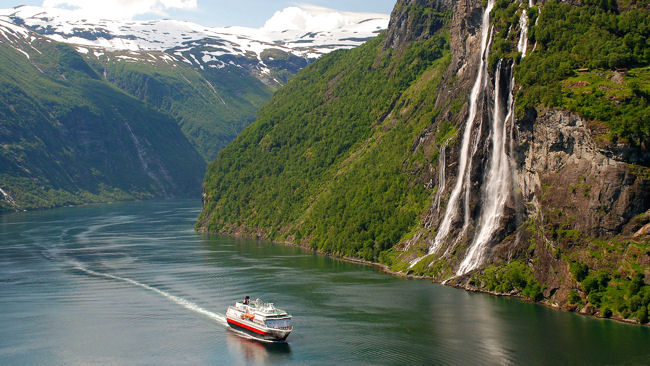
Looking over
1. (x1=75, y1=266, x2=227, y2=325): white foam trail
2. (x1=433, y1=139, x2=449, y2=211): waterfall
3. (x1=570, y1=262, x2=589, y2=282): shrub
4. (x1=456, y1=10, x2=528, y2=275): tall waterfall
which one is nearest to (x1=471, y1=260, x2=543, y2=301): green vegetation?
(x1=456, y1=10, x2=528, y2=275): tall waterfall

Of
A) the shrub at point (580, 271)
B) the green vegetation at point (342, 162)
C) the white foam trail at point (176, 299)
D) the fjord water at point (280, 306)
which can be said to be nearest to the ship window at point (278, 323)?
the fjord water at point (280, 306)

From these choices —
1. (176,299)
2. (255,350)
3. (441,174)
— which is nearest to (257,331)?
(255,350)

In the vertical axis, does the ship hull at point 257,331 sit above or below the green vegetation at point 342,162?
below

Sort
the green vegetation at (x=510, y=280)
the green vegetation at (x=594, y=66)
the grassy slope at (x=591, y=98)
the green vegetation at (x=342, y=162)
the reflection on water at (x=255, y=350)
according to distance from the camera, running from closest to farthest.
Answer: the reflection on water at (x=255, y=350)
the grassy slope at (x=591, y=98)
the green vegetation at (x=594, y=66)
the green vegetation at (x=510, y=280)
the green vegetation at (x=342, y=162)

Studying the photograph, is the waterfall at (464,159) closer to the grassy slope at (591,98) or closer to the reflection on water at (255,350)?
the grassy slope at (591,98)

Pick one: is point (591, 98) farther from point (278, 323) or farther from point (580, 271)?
point (278, 323)

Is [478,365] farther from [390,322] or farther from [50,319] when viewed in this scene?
[50,319]
